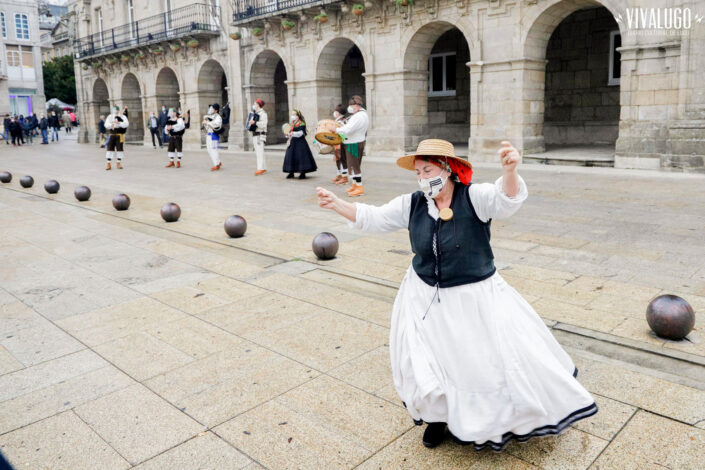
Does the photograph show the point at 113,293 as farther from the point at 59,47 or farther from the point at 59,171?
the point at 59,47

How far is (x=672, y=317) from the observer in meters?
4.11

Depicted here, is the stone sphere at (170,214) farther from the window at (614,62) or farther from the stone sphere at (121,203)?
the window at (614,62)

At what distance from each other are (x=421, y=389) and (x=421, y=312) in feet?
1.23

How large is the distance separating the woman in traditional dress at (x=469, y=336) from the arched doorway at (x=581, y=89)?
13987 millimetres

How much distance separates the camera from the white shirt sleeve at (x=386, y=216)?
3162 mm

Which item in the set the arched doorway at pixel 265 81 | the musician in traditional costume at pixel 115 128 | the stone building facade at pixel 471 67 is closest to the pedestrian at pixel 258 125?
the musician in traditional costume at pixel 115 128

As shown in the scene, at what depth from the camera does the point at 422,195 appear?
3.07 meters

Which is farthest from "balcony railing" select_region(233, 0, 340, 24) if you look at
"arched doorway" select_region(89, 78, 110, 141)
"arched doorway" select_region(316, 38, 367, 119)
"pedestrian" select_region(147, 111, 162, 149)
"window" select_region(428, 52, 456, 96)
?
"arched doorway" select_region(89, 78, 110, 141)

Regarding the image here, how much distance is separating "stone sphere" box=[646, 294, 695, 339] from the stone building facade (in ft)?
33.1

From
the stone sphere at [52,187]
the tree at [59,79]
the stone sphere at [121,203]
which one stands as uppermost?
the tree at [59,79]

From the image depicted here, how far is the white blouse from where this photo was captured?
2.74 m

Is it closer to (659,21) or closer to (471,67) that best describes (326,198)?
(659,21)

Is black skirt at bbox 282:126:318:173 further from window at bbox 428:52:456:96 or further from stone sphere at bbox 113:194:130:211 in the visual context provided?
window at bbox 428:52:456:96

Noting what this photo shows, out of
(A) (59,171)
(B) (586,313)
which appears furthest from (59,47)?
(B) (586,313)
